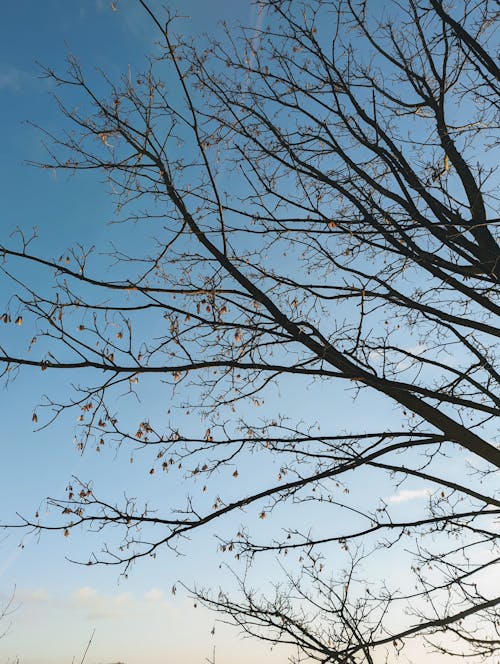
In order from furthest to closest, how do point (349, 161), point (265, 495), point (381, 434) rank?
1. point (349, 161)
2. point (381, 434)
3. point (265, 495)

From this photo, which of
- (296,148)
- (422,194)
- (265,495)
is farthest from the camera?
(296,148)

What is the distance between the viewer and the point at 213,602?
14.6ft

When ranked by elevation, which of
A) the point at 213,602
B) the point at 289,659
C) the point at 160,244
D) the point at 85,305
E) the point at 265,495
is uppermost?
the point at 160,244

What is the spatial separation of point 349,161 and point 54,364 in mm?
3310

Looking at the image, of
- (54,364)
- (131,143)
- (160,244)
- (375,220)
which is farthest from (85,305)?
(375,220)

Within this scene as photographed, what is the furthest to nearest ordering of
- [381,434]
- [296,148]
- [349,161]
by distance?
[296,148]
[349,161]
[381,434]

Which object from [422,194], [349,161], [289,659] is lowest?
[289,659]

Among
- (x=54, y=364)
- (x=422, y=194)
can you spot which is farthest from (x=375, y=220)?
(x=54, y=364)

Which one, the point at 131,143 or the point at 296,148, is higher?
the point at 296,148

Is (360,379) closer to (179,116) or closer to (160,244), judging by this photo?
(160,244)

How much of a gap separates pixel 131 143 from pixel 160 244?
2.68ft

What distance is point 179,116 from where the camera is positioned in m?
4.14

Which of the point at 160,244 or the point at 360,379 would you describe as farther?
the point at 160,244

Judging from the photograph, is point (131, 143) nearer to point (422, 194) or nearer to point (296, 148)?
point (296, 148)
